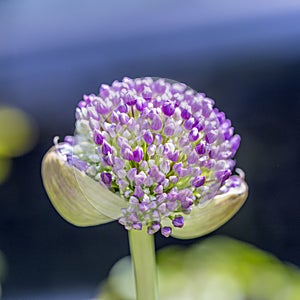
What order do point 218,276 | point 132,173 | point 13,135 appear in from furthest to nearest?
point 13,135, point 218,276, point 132,173

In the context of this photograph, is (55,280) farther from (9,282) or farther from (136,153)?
(136,153)

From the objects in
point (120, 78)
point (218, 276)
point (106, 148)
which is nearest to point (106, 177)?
point (106, 148)

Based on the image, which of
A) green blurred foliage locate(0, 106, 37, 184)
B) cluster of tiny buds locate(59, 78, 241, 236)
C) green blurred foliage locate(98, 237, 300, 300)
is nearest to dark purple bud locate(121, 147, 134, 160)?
cluster of tiny buds locate(59, 78, 241, 236)

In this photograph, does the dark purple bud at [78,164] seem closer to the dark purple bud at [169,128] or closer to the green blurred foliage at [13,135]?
the dark purple bud at [169,128]

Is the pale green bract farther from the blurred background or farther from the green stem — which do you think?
the blurred background

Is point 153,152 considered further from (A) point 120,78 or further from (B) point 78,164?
(A) point 120,78

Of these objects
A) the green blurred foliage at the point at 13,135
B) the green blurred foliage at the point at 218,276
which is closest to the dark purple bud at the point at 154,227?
the green blurred foliage at the point at 218,276

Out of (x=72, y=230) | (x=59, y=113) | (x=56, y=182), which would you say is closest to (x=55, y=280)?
(x=72, y=230)
